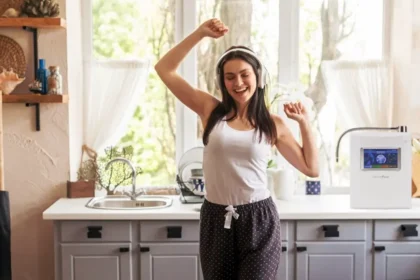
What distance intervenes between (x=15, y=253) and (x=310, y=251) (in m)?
1.53

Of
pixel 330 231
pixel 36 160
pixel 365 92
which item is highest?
pixel 365 92

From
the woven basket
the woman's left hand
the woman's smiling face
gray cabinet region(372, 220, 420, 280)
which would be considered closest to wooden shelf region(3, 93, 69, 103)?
the woven basket

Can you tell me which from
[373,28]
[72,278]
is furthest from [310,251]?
[373,28]

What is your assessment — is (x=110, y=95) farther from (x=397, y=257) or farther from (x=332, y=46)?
(x=397, y=257)

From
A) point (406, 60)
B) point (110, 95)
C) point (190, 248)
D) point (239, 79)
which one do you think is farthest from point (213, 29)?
point (406, 60)

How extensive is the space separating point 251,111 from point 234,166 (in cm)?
21

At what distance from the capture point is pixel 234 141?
1.89 meters

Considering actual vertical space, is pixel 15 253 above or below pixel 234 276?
below

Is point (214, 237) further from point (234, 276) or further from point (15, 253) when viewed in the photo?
point (15, 253)

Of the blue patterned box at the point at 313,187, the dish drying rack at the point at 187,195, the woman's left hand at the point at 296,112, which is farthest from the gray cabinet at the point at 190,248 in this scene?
the woman's left hand at the point at 296,112

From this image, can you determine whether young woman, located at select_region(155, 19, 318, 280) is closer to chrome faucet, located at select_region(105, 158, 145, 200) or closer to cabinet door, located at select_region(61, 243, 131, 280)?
cabinet door, located at select_region(61, 243, 131, 280)

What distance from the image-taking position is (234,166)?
1.88 metres

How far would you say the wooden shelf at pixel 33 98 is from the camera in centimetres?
287

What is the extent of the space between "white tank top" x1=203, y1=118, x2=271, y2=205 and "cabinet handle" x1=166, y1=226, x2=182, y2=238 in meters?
0.81
